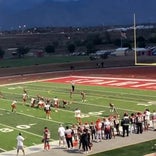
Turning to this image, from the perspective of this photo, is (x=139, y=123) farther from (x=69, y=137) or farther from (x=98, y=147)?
(x=69, y=137)

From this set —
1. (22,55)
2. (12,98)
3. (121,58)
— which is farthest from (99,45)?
(12,98)

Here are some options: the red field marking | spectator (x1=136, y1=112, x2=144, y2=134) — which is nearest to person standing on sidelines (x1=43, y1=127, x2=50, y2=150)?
spectator (x1=136, y1=112, x2=144, y2=134)

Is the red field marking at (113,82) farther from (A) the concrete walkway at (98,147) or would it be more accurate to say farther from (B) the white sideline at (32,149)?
(B) the white sideline at (32,149)

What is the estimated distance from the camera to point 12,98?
40.7 metres

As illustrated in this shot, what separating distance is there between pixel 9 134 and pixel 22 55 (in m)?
76.3

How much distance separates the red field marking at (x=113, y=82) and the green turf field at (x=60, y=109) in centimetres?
206

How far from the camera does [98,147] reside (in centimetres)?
2323

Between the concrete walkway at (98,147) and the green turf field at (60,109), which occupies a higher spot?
the green turf field at (60,109)

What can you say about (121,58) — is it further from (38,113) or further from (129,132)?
(129,132)

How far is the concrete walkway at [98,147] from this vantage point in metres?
22.5

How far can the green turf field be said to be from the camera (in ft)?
89.7

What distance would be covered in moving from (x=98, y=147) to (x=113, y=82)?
84.5 feet

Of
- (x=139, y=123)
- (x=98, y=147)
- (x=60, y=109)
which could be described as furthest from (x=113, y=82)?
(x=98, y=147)

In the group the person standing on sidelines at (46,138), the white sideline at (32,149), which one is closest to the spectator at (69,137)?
the person standing on sidelines at (46,138)
